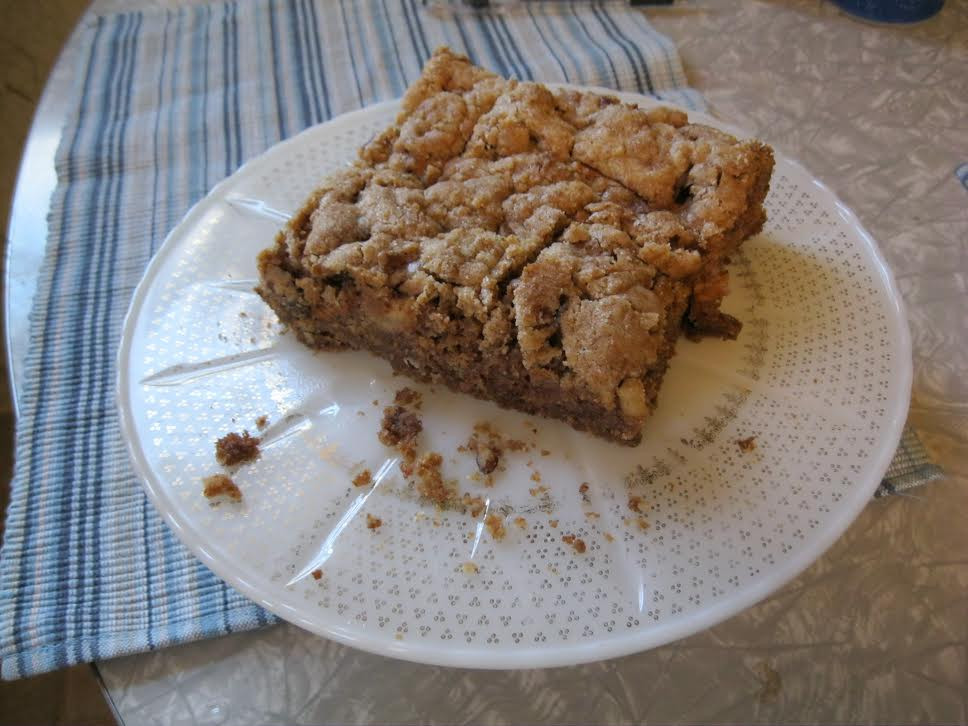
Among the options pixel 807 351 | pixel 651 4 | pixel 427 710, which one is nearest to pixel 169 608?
pixel 427 710

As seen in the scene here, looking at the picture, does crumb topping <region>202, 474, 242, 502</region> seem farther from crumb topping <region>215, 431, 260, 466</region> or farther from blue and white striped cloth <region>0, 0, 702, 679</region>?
blue and white striped cloth <region>0, 0, 702, 679</region>

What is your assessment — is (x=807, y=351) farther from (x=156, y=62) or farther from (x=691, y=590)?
(x=156, y=62)

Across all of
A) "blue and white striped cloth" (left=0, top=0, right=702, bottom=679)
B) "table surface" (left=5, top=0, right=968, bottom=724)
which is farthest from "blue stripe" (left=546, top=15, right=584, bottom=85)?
"table surface" (left=5, top=0, right=968, bottom=724)

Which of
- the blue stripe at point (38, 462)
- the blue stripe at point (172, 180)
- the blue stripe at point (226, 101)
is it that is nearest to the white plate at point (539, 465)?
the blue stripe at point (172, 180)

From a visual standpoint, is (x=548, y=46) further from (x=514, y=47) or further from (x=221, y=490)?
(x=221, y=490)

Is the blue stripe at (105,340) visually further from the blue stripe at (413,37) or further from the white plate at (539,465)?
the blue stripe at (413,37)
